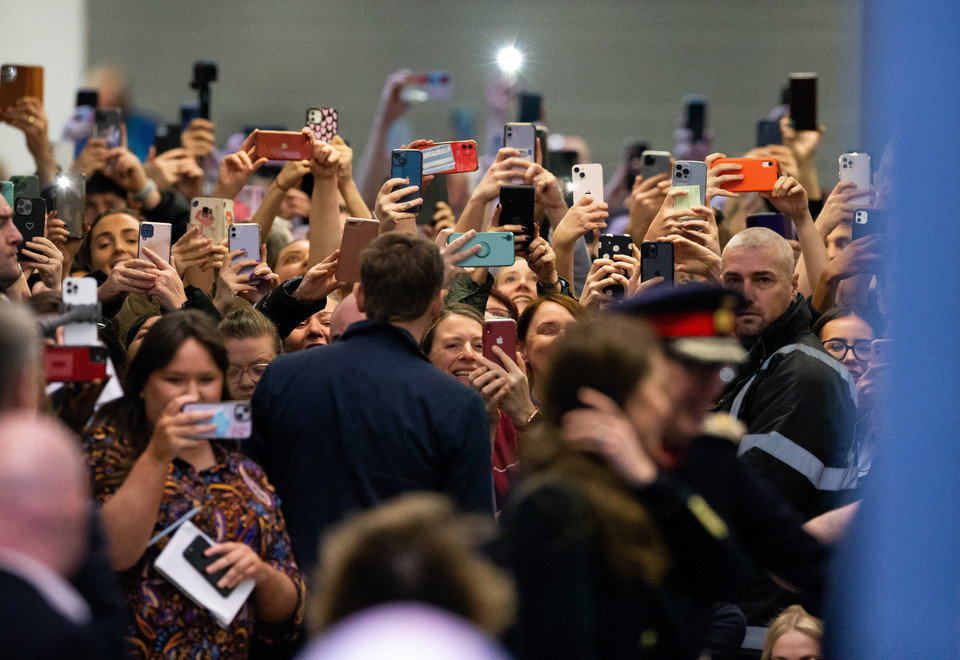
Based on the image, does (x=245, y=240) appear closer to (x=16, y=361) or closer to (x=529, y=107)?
(x=529, y=107)

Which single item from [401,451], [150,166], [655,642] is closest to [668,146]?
[150,166]

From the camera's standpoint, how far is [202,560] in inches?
103

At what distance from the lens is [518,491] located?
6.21ft

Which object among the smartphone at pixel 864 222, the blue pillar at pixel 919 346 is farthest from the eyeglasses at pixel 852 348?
the blue pillar at pixel 919 346

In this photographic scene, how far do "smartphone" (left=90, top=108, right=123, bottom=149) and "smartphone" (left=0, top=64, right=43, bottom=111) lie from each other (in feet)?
1.15

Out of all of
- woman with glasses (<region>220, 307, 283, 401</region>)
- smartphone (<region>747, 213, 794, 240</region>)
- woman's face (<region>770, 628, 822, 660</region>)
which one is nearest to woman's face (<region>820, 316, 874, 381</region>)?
smartphone (<region>747, 213, 794, 240</region>)

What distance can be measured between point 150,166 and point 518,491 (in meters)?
4.74

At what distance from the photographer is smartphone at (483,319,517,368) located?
3.59 metres

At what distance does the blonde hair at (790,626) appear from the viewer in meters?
3.28

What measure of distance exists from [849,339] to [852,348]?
5cm

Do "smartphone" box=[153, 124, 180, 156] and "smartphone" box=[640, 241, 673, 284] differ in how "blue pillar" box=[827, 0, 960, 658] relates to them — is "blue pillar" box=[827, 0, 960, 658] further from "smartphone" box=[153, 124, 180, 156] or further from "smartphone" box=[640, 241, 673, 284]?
"smartphone" box=[153, 124, 180, 156]

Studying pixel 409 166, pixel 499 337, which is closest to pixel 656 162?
pixel 409 166

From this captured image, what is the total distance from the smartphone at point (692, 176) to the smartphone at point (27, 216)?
1952mm

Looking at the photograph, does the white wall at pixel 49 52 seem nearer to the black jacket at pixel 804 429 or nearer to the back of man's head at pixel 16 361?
the black jacket at pixel 804 429
